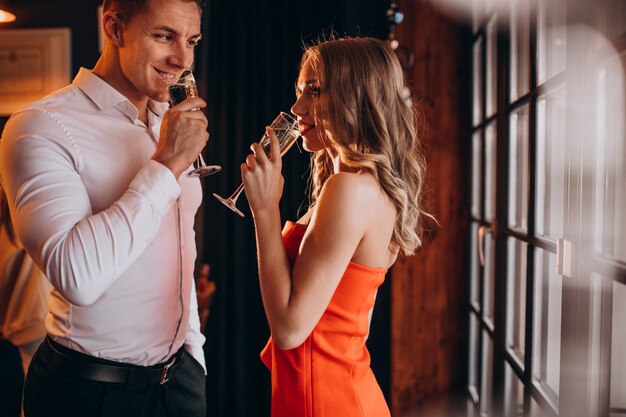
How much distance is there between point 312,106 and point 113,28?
55cm

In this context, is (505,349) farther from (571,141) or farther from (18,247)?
(18,247)

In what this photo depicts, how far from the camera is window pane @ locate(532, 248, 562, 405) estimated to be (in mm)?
1728

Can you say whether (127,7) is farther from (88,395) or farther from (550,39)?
(550,39)

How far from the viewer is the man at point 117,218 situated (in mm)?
1157

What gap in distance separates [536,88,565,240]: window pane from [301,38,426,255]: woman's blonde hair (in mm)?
469

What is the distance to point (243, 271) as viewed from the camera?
3.34 meters

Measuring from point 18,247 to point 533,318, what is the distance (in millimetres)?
1944

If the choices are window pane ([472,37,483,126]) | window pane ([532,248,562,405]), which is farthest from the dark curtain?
window pane ([532,248,562,405])

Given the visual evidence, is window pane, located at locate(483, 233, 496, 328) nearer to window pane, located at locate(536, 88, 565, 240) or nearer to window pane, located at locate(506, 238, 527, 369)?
window pane, located at locate(506, 238, 527, 369)

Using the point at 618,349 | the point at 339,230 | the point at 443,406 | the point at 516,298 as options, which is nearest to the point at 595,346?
the point at 618,349

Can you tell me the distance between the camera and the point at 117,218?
116 cm

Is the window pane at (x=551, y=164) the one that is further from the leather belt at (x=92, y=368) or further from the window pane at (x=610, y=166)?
the leather belt at (x=92, y=368)

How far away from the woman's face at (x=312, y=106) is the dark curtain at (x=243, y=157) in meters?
1.67

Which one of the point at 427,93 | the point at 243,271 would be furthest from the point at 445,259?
the point at 243,271
